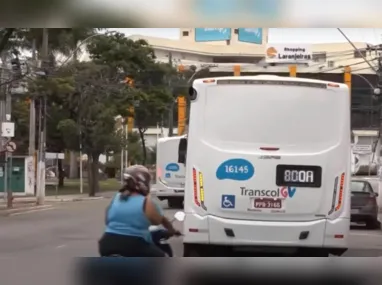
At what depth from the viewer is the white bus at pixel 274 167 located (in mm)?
8391

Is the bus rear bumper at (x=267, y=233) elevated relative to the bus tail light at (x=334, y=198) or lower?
lower

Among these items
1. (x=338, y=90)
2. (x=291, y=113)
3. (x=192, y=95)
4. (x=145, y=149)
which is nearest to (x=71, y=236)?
(x=145, y=149)

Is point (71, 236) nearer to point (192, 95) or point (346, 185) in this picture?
point (192, 95)

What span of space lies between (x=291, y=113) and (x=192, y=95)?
3.67 feet

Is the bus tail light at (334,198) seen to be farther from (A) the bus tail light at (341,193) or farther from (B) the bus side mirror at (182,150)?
(B) the bus side mirror at (182,150)

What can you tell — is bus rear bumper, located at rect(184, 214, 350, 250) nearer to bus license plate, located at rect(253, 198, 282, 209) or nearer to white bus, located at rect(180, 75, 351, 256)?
white bus, located at rect(180, 75, 351, 256)

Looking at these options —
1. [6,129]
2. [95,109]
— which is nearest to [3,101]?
[6,129]

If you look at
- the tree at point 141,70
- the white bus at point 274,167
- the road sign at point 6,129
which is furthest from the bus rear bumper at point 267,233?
the road sign at point 6,129

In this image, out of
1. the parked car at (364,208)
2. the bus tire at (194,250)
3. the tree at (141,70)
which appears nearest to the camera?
the tree at (141,70)

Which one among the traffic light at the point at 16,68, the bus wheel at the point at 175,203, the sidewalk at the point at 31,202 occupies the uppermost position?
the traffic light at the point at 16,68

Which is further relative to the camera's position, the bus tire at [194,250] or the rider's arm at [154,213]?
the bus tire at [194,250]

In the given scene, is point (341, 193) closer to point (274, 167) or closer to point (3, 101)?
point (274, 167)

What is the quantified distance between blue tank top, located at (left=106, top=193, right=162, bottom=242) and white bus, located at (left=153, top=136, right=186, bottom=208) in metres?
1.89

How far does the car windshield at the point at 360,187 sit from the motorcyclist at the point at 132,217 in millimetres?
12380
